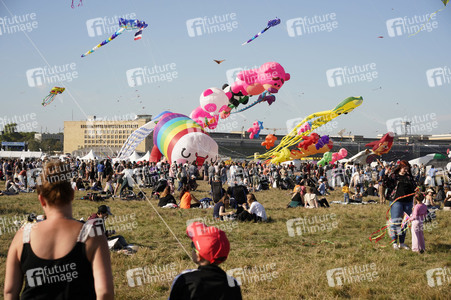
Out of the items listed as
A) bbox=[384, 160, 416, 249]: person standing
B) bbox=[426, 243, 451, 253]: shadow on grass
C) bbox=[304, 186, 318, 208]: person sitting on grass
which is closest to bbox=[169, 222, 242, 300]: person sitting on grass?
bbox=[384, 160, 416, 249]: person standing

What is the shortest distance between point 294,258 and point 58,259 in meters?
5.72

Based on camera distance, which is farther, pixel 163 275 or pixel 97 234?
pixel 163 275

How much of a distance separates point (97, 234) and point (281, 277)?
4.36 meters

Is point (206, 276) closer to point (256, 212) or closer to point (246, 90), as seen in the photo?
point (256, 212)

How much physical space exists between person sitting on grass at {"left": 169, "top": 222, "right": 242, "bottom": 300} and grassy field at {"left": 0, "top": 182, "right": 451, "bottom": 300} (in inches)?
57.4

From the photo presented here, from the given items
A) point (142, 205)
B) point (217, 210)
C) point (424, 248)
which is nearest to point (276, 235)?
point (217, 210)

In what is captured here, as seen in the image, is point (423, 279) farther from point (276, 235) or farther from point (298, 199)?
point (298, 199)

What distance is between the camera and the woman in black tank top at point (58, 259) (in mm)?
2256

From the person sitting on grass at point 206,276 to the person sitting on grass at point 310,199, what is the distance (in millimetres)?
11771

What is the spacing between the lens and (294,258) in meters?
7.35

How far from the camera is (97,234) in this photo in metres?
2.32

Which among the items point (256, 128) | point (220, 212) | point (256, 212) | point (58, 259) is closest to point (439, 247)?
point (256, 212)

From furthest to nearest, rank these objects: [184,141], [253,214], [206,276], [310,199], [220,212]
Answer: [184,141] → [310,199] → [220,212] → [253,214] → [206,276]

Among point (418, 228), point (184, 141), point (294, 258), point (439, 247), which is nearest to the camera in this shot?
point (294, 258)
